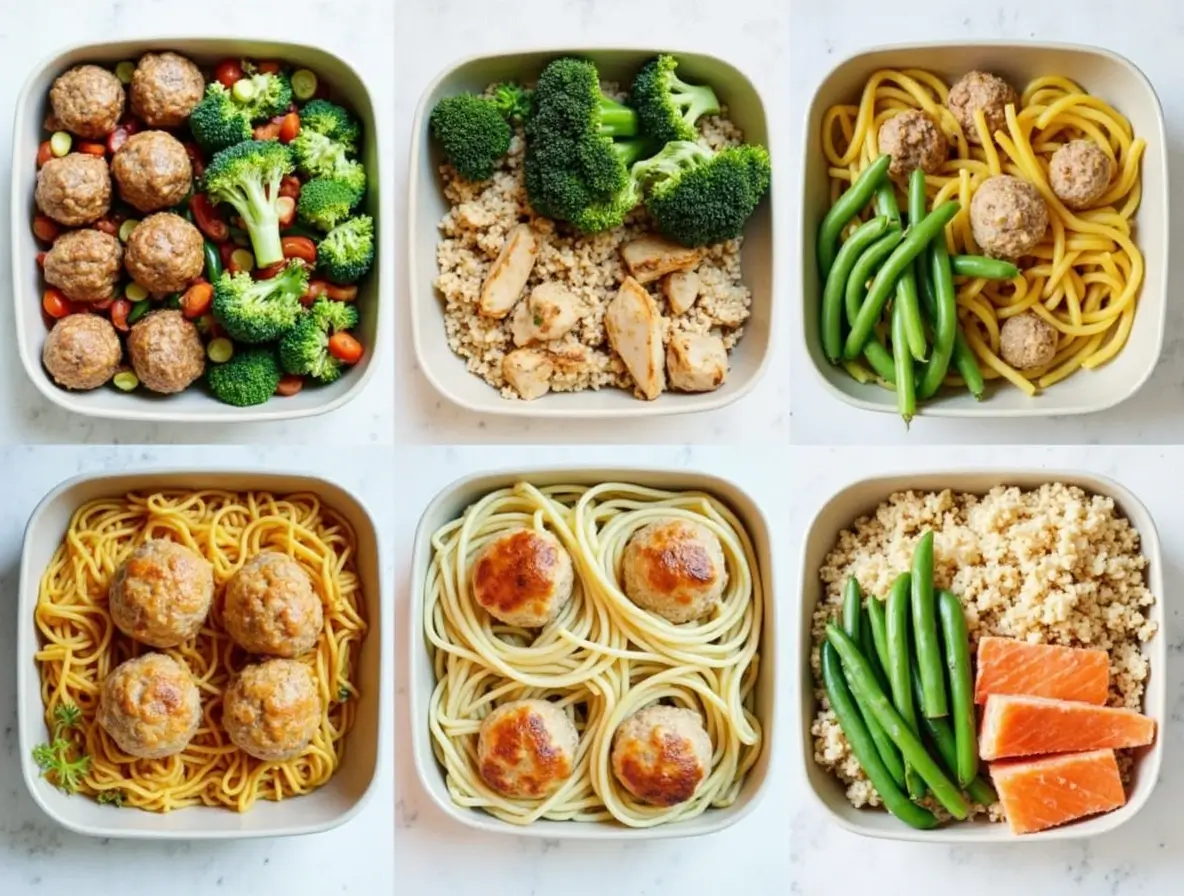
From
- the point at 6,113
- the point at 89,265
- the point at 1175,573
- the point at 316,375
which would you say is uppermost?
the point at 6,113

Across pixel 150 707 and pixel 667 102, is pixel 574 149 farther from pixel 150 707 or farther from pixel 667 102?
pixel 150 707

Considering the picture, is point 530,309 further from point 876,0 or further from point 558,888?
point 558,888

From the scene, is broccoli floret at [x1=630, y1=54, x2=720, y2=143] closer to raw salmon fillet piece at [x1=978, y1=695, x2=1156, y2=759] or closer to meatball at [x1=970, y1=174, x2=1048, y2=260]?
meatball at [x1=970, y1=174, x2=1048, y2=260]

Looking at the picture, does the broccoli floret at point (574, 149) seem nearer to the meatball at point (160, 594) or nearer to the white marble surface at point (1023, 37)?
the white marble surface at point (1023, 37)

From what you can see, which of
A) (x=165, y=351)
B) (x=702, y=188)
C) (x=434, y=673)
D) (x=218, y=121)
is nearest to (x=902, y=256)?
(x=702, y=188)

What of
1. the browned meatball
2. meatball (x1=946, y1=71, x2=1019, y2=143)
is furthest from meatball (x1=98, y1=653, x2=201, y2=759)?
meatball (x1=946, y1=71, x2=1019, y2=143)

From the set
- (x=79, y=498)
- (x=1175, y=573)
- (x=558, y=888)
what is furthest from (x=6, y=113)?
(x=1175, y=573)
